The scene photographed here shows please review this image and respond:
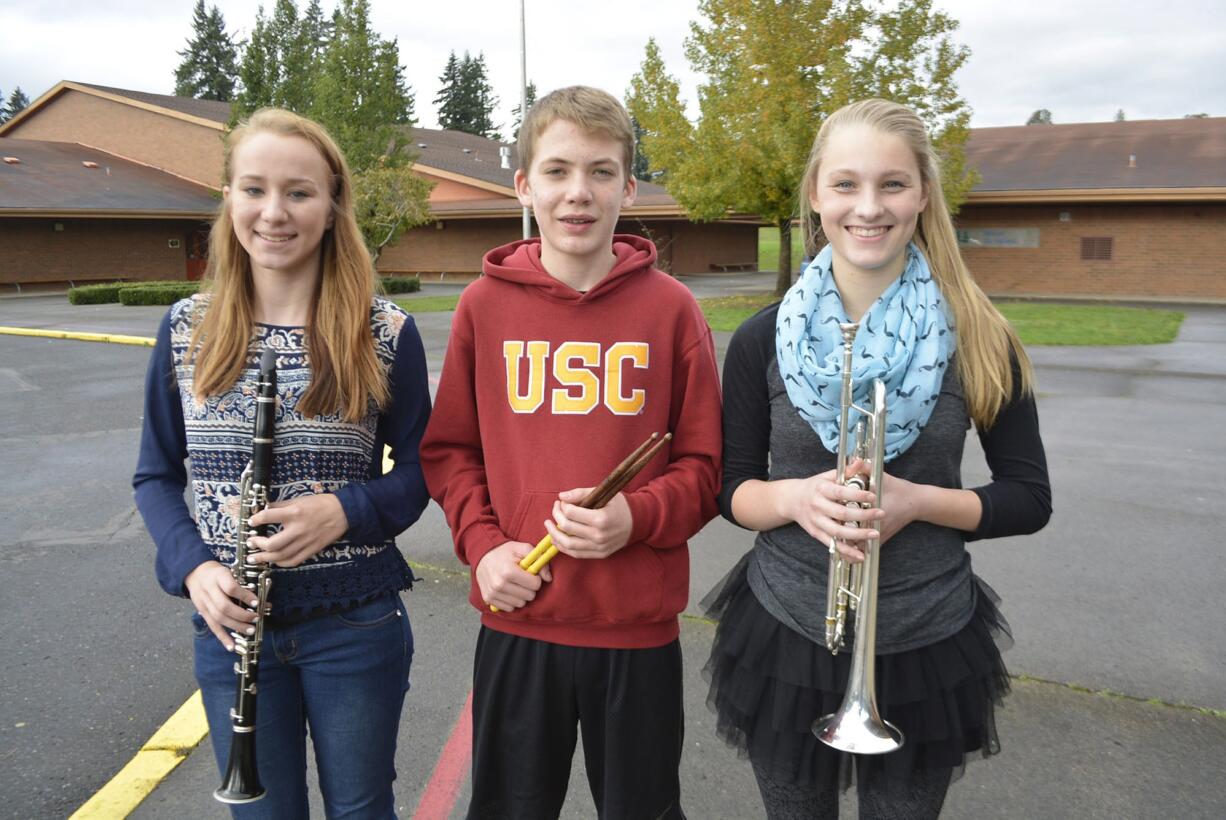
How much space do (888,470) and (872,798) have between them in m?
0.77

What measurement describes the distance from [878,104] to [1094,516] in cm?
490

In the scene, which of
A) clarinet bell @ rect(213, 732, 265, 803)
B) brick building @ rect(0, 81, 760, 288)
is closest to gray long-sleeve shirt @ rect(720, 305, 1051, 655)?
clarinet bell @ rect(213, 732, 265, 803)

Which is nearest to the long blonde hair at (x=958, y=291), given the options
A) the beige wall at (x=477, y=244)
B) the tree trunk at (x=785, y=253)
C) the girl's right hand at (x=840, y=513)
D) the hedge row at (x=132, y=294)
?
the girl's right hand at (x=840, y=513)

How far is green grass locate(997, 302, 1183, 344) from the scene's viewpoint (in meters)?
15.4

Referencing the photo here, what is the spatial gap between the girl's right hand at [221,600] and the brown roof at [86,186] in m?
32.4

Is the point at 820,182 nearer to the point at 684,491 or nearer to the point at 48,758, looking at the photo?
the point at 684,491

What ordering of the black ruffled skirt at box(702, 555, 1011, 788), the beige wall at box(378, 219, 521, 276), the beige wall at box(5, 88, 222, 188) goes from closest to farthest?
the black ruffled skirt at box(702, 555, 1011, 788), the beige wall at box(378, 219, 521, 276), the beige wall at box(5, 88, 222, 188)

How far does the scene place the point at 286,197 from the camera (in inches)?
84.4

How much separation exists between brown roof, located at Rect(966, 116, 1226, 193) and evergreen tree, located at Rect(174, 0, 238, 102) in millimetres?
63659

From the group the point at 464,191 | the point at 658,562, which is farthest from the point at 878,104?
the point at 464,191

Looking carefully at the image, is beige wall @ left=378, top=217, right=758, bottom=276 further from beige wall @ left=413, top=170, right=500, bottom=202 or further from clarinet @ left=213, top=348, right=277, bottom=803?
clarinet @ left=213, top=348, right=277, bottom=803

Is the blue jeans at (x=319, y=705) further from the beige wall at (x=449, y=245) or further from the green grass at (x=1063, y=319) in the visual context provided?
the beige wall at (x=449, y=245)

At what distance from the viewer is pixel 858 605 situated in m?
1.89

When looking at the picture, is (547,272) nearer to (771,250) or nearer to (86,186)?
(86,186)
